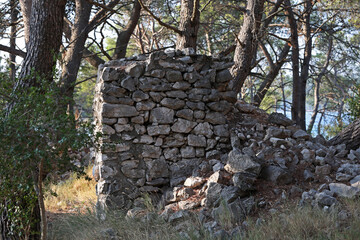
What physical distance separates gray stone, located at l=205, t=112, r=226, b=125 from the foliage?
7.34ft

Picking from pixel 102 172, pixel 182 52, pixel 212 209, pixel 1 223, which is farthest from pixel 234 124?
pixel 1 223

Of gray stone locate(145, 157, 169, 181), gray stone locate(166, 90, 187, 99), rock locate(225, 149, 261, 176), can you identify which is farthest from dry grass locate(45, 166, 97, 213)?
rock locate(225, 149, 261, 176)

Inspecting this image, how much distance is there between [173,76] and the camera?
5.56 m

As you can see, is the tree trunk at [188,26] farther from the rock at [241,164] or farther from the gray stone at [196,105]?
the rock at [241,164]

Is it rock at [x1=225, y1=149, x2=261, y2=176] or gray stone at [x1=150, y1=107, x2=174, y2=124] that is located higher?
gray stone at [x1=150, y1=107, x2=174, y2=124]

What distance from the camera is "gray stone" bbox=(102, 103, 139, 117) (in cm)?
530

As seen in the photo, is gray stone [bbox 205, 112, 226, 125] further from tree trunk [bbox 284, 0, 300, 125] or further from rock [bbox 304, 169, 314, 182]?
tree trunk [bbox 284, 0, 300, 125]

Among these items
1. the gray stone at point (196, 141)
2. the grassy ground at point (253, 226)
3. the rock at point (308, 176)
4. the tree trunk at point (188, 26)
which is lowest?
the grassy ground at point (253, 226)

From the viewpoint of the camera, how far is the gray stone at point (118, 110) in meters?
5.30

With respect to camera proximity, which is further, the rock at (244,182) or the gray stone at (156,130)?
the gray stone at (156,130)

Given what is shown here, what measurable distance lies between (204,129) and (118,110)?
4.36 ft

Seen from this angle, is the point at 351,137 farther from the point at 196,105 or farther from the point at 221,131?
the point at 196,105

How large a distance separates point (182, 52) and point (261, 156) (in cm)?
197

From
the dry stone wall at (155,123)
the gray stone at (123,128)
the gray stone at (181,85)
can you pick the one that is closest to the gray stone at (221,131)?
the dry stone wall at (155,123)
